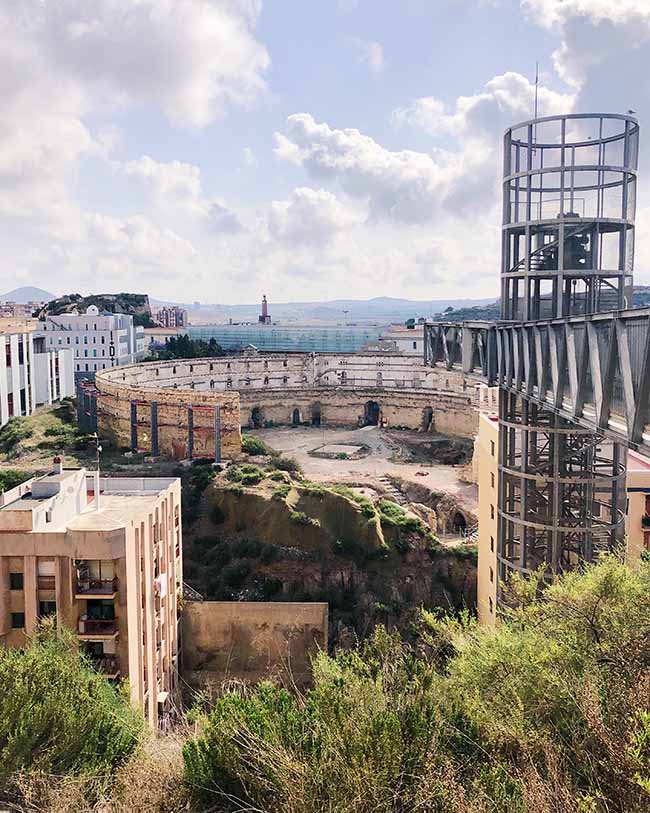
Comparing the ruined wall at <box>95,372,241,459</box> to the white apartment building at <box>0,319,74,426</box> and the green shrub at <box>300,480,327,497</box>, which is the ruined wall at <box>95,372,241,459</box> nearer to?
the green shrub at <box>300,480,327,497</box>

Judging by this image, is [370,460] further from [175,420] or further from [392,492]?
[175,420]

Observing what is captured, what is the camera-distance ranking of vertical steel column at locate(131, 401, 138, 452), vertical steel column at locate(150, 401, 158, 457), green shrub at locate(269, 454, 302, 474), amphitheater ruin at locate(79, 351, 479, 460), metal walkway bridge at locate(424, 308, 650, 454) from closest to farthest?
metal walkway bridge at locate(424, 308, 650, 454) → green shrub at locate(269, 454, 302, 474) → vertical steel column at locate(150, 401, 158, 457) → vertical steel column at locate(131, 401, 138, 452) → amphitheater ruin at locate(79, 351, 479, 460)

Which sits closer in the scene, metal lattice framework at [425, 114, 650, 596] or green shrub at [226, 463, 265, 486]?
metal lattice framework at [425, 114, 650, 596]

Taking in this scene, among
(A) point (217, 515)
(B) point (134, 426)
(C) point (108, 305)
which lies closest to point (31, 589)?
(A) point (217, 515)

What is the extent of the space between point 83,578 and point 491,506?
971 cm

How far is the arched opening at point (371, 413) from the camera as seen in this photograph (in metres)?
47.4

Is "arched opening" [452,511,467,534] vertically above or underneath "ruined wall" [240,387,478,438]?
underneath

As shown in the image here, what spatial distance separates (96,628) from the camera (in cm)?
1608

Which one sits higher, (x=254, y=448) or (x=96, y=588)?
(x=254, y=448)

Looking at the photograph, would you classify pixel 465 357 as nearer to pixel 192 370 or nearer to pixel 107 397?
pixel 107 397

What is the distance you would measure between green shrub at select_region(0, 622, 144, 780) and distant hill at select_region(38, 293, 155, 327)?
→ 70.5 metres

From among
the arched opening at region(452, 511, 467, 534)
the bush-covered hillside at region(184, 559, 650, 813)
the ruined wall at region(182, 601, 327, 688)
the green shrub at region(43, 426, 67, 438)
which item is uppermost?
the bush-covered hillside at region(184, 559, 650, 813)

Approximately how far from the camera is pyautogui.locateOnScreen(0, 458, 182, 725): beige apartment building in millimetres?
15930

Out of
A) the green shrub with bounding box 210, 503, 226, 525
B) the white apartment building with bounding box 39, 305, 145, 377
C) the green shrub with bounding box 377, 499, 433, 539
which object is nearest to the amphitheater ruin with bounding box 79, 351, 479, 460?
the green shrub with bounding box 210, 503, 226, 525
